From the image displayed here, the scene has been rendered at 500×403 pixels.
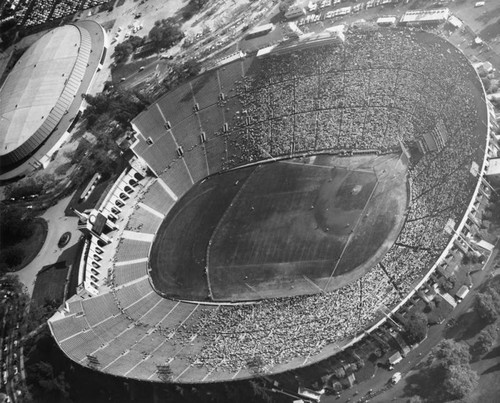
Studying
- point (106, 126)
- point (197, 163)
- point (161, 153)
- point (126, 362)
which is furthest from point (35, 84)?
point (126, 362)

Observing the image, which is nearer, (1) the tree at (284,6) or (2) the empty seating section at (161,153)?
(2) the empty seating section at (161,153)

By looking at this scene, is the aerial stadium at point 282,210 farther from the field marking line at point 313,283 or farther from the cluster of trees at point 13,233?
the cluster of trees at point 13,233

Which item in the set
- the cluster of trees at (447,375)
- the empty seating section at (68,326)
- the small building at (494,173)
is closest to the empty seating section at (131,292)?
the empty seating section at (68,326)

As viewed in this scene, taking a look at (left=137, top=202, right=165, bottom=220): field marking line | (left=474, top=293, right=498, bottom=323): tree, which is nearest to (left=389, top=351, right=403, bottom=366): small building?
(left=474, top=293, right=498, bottom=323): tree

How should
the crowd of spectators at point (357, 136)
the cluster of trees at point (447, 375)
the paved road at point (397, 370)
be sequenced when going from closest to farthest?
the cluster of trees at point (447, 375) < the paved road at point (397, 370) < the crowd of spectators at point (357, 136)

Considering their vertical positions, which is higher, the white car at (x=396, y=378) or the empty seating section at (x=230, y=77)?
the empty seating section at (x=230, y=77)

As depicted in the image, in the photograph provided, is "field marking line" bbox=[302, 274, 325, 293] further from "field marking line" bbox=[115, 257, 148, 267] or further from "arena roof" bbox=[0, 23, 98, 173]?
"arena roof" bbox=[0, 23, 98, 173]

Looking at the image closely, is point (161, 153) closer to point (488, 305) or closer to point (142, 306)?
point (142, 306)
